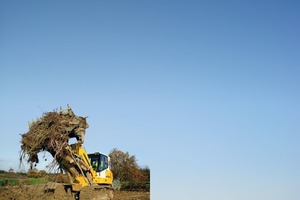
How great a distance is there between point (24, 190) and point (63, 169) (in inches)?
127

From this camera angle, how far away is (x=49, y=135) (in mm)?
16062

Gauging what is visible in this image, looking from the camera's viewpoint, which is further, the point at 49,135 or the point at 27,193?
the point at 49,135

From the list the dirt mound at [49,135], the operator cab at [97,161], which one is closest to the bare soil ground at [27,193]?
the dirt mound at [49,135]

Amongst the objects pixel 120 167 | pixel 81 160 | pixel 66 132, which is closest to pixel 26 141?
pixel 66 132

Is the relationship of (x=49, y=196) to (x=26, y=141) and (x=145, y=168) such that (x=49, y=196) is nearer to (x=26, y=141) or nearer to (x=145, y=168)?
(x=26, y=141)

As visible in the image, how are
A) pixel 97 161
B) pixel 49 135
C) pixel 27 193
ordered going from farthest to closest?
pixel 97 161 < pixel 49 135 < pixel 27 193

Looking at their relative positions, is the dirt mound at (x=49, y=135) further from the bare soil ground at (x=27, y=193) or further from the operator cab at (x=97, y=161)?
the operator cab at (x=97, y=161)

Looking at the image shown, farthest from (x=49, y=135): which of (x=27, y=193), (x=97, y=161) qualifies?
(x=97, y=161)

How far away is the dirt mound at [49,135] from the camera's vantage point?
52.3ft

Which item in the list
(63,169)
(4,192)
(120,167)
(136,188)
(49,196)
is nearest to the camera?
(4,192)

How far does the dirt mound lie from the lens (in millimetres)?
15938

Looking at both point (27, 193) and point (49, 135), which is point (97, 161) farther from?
point (27, 193)

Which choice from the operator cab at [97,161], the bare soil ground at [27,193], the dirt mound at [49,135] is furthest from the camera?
the operator cab at [97,161]

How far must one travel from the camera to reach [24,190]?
14.9 metres
